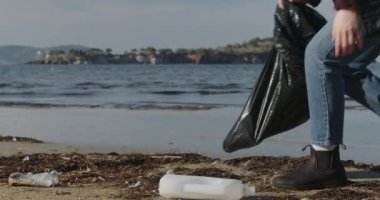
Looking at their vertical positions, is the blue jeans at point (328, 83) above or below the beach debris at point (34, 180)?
above

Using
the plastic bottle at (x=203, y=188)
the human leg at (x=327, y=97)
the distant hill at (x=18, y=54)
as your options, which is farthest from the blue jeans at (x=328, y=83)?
the distant hill at (x=18, y=54)

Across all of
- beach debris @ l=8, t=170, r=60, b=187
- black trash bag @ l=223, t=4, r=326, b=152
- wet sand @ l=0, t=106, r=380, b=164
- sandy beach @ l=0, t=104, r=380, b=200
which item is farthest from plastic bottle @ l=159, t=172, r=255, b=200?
wet sand @ l=0, t=106, r=380, b=164

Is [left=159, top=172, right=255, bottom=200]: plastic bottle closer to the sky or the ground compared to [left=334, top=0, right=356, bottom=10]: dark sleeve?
closer to the ground

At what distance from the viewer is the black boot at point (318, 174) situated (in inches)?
145

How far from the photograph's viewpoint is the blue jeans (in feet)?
11.5

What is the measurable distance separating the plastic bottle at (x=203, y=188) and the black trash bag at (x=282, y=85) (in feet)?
1.62

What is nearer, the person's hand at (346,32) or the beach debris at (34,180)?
the person's hand at (346,32)

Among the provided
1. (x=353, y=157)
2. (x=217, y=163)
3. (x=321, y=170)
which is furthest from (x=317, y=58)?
(x=353, y=157)

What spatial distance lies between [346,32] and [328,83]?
0.39m

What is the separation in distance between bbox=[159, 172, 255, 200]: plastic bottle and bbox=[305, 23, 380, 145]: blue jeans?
522 millimetres

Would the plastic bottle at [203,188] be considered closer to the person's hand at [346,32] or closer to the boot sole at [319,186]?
the boot sole at [319,186]

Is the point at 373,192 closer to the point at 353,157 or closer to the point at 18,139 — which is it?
the point at 353,157

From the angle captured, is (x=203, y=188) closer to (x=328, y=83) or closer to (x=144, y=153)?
(x=328, y=83)

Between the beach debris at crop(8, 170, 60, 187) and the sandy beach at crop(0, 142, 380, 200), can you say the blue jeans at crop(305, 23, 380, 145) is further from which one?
the beach debris at crop(8, 170, 60, 187)
